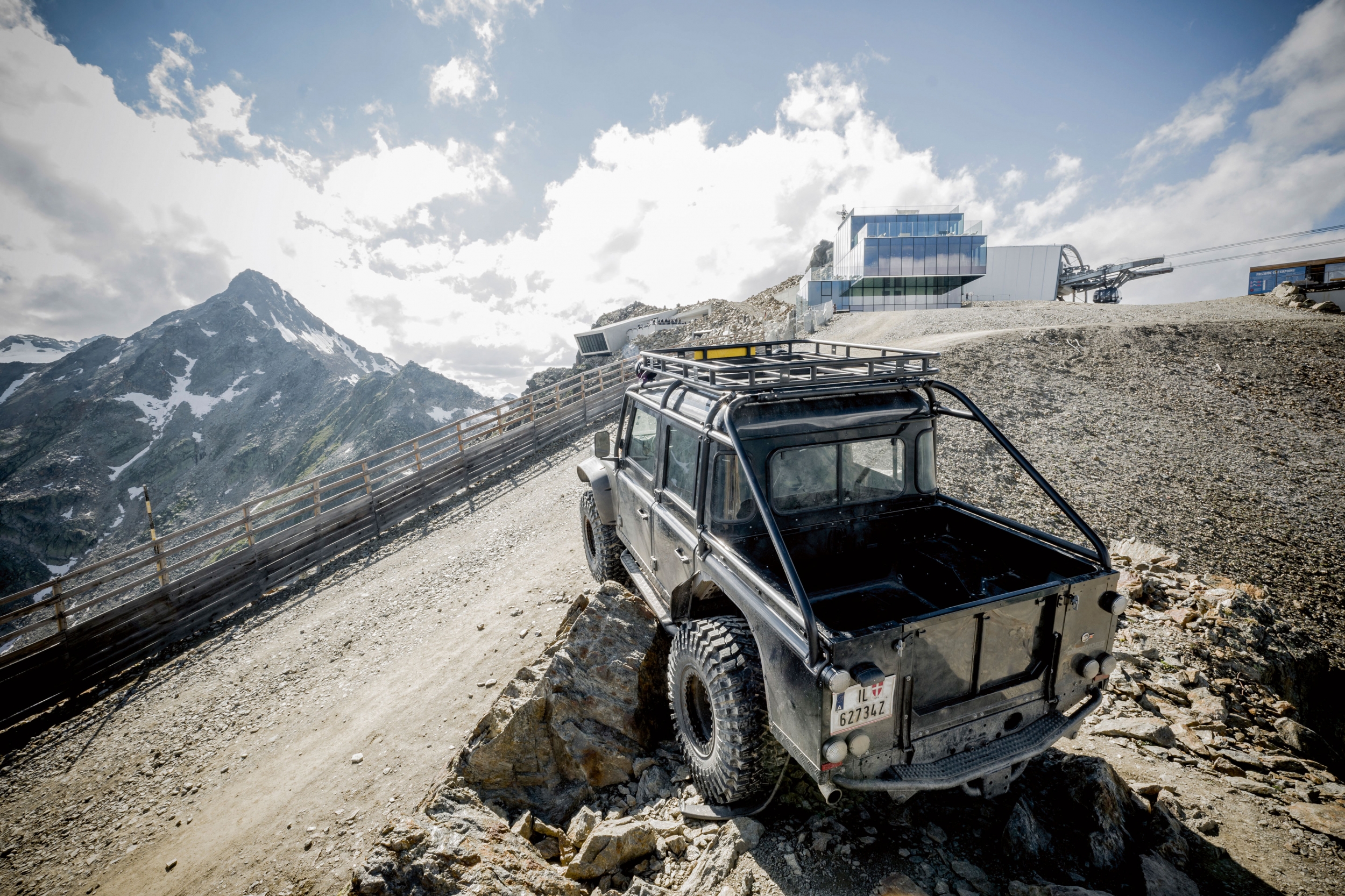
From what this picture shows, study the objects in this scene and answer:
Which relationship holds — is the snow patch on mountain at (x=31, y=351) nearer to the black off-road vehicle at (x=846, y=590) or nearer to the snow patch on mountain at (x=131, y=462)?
the snow patch on mountain at (x=131, y=462)

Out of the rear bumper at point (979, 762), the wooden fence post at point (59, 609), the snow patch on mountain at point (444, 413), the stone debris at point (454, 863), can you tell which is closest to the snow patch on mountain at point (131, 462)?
the snow patch on mountain at point (444, 413)

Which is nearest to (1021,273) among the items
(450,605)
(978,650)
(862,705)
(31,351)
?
(450,605)

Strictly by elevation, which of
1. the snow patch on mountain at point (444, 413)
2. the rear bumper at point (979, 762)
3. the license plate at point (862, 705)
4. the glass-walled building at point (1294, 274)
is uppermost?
the glass-walled building at point (1294, 274)

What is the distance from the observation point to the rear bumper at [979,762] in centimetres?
258

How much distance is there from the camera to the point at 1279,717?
407cm

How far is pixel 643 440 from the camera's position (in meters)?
5.10

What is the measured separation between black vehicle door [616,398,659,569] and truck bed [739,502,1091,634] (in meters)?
1.29

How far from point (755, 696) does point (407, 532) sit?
1108 cm

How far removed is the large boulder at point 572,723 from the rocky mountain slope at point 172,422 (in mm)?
118242

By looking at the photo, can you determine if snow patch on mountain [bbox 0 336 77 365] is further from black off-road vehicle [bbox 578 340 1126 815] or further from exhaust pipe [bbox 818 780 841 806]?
exhaust pipe [bbox 818 780 841 806]

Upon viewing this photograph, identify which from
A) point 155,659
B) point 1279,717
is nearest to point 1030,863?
point 1279,717

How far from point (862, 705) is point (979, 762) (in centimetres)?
81

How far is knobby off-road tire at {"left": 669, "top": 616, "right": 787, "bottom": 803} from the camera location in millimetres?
3000

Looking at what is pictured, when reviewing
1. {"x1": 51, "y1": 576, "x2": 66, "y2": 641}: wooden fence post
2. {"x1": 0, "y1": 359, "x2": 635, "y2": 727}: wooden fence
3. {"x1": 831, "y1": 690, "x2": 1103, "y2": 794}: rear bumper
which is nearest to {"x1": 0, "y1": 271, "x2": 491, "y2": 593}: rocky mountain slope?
{"x1": 0, "y1": 359, "x2": 635, "y2": 727}: wooden fence
